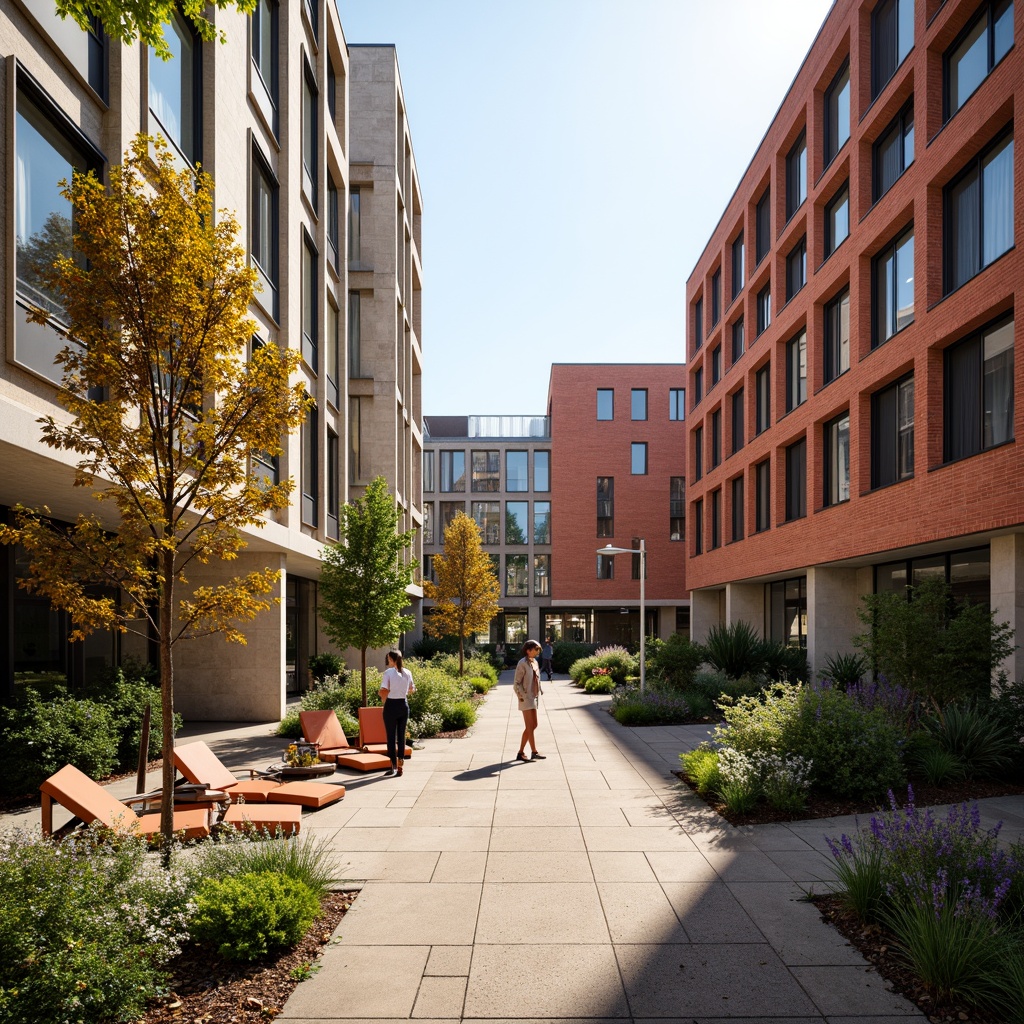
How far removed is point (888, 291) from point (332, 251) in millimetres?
15332

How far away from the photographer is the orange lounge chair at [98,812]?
687 cm

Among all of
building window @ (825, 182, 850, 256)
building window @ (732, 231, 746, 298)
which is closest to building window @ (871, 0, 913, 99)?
building window @ (825, 182, 850, 256)

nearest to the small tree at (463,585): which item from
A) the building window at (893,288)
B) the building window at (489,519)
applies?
the building window at (893,288)

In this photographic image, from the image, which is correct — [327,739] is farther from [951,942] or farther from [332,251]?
[332,251]

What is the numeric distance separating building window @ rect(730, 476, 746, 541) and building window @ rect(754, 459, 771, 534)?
2315mm

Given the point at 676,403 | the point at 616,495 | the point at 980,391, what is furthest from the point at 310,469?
the point at 676,403

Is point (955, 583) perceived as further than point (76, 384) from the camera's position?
Yes

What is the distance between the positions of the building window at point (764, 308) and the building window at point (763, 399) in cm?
133

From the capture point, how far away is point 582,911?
19.7ft

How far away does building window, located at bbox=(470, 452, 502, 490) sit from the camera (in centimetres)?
5091

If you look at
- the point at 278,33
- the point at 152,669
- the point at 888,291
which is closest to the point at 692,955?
the point at 152,669

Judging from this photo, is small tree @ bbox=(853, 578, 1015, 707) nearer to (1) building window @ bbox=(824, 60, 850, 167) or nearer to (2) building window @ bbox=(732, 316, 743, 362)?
(1) building window @ bbox=(824, 60, 850, 167)

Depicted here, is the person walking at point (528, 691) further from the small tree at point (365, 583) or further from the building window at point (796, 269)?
the building window at point (796, 269)

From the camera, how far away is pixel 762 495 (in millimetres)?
27812
